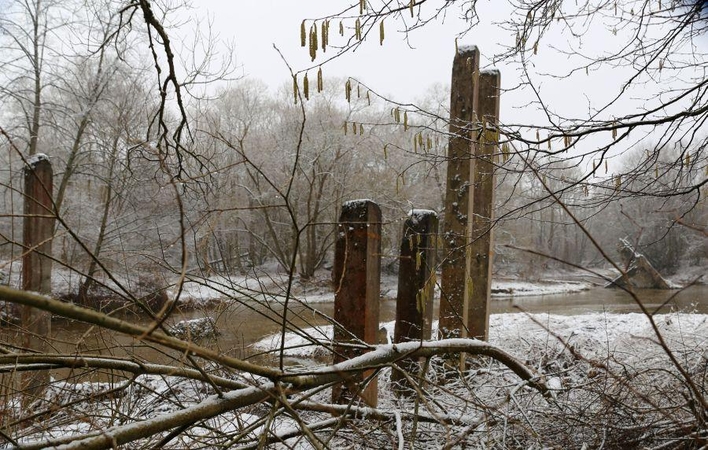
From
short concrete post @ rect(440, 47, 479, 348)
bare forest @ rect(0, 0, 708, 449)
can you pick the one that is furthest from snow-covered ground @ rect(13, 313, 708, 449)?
short concrete post @ rect(440, 47, 479, 348)

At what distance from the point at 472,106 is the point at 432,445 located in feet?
12.6

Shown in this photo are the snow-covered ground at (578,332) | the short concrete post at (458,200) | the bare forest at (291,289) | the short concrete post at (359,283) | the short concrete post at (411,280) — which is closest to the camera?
the bare forest at (291,289)

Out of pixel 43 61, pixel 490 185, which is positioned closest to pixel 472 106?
pixel 490 185

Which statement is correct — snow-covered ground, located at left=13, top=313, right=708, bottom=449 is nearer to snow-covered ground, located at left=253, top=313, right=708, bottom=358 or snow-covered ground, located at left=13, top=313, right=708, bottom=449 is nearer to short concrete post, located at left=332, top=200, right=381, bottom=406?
short concrete post, located at left=332, top=200, right=381, bottom=406

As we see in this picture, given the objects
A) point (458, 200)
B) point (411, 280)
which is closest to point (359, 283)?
point (411, 280)

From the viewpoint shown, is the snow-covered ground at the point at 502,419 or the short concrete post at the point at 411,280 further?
the short concrete post at the point at 411,280

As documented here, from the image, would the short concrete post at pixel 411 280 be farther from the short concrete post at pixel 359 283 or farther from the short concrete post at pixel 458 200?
the short concrete post at pixel 359 283

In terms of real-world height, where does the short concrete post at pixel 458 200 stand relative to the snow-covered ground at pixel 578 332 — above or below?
above

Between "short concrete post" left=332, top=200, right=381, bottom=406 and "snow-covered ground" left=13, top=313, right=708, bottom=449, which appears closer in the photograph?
"snow-covered ground" left=13, top=313, right=708, bottom=449

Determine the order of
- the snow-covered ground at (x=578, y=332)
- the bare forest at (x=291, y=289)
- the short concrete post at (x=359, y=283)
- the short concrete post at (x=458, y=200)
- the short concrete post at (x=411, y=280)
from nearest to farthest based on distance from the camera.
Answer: the bare forest at (x=291, y=289), the short concrete post at (x=359, y=283), the short concrete post at (x=411, y=280), the short concrete post at (x=458, y=200), the snow-covered ground at (x=578, y=332)

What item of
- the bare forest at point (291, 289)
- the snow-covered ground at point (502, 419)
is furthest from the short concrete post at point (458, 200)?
the snow-covered ground at point (502, 419)

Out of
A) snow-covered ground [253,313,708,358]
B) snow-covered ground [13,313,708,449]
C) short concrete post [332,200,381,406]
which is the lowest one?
snow-covered ground [253,313,708,358]

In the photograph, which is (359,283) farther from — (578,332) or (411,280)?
(578,332)

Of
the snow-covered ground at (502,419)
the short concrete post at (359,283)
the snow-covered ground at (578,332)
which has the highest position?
the short concrete post at (359,283)
